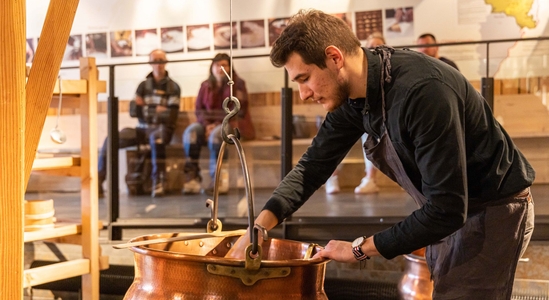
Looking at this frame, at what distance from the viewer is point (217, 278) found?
164 centimetres

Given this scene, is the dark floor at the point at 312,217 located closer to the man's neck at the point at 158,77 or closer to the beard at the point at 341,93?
the man's neck at the point at 158,77

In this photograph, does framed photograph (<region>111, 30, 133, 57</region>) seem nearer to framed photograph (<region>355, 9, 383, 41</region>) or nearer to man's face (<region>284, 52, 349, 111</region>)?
framed photograph (<region>355, 9, 383, 41</region>)

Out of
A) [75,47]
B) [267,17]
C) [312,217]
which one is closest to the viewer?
[312,217]

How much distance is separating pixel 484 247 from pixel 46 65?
1349mm

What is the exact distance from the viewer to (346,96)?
192 cm

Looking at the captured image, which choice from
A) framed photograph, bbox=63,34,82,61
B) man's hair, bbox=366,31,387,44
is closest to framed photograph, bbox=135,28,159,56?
framed photograph, bbox=63,34,82,61

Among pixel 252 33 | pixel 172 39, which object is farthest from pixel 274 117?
pixel 172 39

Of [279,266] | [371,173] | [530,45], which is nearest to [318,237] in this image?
[371,173]

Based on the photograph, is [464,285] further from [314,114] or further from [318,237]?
[314,114]

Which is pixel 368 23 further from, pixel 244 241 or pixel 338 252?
pixel 338 252

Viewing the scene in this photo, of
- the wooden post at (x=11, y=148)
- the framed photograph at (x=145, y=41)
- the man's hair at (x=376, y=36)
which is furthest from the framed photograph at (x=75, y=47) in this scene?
the wooden post at (x=11, y=148)

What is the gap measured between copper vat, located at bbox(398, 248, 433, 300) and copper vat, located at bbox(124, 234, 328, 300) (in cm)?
149

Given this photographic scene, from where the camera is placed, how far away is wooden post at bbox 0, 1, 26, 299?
151 centimetres

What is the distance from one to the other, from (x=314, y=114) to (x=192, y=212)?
3.60 feet
